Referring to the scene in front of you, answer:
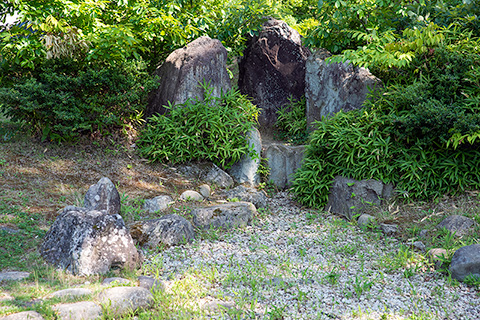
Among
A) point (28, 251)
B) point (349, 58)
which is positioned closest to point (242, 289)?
point (28, 251)

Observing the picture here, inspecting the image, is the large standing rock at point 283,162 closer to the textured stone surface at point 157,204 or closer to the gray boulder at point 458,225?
the textured stone surface at point 157,204

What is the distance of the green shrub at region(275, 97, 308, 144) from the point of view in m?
7.73

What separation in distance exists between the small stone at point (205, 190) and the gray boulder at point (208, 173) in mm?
249

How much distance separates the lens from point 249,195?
20.0 ft

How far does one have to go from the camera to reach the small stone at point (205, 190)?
20.0ft

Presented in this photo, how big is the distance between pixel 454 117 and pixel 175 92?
172 inches

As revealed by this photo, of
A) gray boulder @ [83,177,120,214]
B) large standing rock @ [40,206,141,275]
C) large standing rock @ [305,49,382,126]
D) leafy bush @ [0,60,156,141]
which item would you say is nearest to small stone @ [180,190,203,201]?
gray boulder @ [83,177,120,214]

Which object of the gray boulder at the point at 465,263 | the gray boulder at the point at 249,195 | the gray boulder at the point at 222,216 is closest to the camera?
the gray boulder at the point at 465,263

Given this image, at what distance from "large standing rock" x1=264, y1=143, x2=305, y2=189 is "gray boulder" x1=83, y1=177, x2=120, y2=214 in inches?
117

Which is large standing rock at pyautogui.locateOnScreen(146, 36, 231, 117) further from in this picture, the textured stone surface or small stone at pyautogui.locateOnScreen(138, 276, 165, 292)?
small stone at pyautogui.locateOnScreen(138, 276, 165, 292)

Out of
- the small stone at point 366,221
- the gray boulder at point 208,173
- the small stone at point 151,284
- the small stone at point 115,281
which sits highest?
the gray boulder at point 208,173

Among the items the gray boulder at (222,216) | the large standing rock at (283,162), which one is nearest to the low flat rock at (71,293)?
the gray boulder at (222,216)

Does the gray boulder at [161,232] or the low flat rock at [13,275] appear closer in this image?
the low flat rock at [13,275]

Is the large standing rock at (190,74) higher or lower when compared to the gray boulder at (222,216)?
higher
